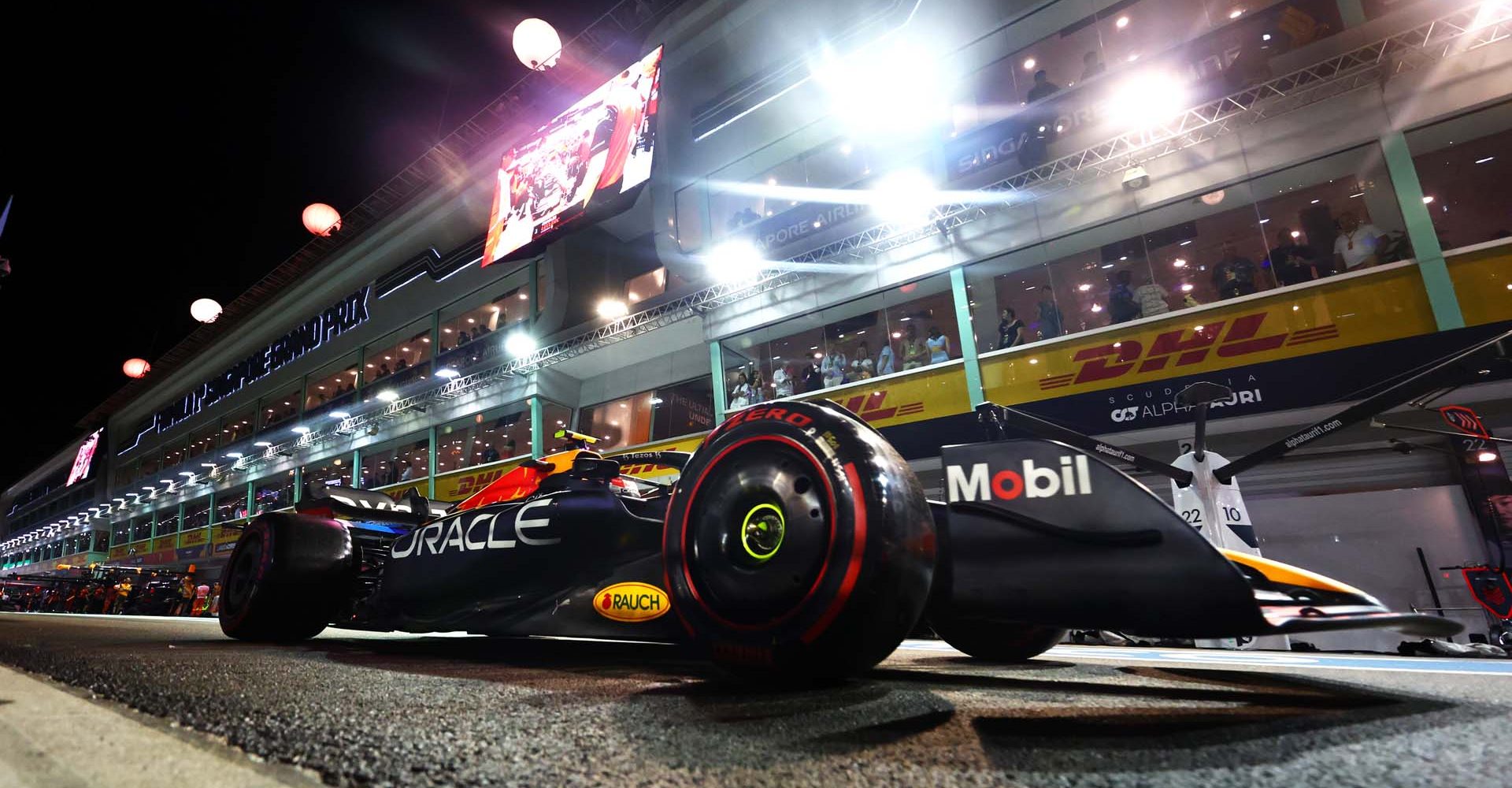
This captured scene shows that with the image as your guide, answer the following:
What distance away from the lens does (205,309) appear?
80.3 feet

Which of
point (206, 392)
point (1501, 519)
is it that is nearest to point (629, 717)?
point (1501, 519)

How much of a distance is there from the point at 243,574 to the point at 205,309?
27.9 m

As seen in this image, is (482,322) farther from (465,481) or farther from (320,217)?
(320,217)

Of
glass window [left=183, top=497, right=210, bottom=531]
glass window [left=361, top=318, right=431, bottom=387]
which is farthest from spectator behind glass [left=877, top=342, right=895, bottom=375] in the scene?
glass window [left=183, top=497, right=210, bottom=531]

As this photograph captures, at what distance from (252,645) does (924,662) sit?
3.85 meters

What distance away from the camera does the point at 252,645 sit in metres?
3.66

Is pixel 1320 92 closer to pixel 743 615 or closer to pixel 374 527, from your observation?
pixel 743 615

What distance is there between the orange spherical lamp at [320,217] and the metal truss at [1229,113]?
1566cm

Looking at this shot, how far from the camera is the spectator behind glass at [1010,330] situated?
10.1m

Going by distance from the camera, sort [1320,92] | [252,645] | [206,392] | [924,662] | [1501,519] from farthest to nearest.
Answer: [206,392] → [1320,92] → [1501,519] → [252,645] → [924,662]

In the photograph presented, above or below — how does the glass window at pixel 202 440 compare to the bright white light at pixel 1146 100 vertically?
above

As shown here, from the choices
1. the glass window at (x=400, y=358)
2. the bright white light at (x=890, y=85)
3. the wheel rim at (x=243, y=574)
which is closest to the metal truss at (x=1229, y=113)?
the bright white light at (x=890, y=85)

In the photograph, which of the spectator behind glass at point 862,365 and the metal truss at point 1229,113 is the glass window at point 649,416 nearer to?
the spectator behind glass at point 862,365

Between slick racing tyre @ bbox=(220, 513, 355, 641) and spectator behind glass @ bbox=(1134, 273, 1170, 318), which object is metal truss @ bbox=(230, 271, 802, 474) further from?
slick racing tyre @ bbox=(220, 513, 355, 641)
